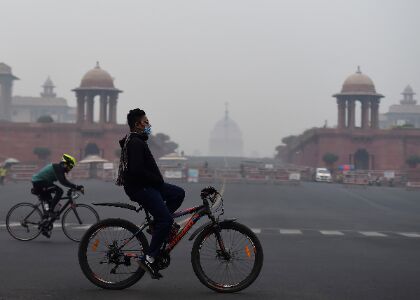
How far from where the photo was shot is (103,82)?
86.6 m

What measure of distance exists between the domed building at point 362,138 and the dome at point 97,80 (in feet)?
81.0

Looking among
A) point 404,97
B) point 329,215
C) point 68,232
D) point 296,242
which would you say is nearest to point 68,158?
point 68,232

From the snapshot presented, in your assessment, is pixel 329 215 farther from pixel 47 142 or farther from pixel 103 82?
→ pixel 103 82

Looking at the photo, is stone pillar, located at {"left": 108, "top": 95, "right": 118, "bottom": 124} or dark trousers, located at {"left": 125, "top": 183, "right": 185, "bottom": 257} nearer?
dark trousers, located at {"left": 125, "top": 183, "right": 185, "bottom": 257}

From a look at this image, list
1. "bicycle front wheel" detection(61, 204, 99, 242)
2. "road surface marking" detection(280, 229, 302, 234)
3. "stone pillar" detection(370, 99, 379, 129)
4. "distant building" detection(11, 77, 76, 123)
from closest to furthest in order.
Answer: "bicycle front wheel" detection(61, 204, 99, 242) → "road surface marking" detection(280, 229, 302, 234) → "stone pillar" detection(370, 99, 379, 129) → "distant building" detection(11, 77, 76, 123)

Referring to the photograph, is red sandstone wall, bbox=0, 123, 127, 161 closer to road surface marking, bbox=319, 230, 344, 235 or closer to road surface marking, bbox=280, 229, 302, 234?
road surface marking, bbox=280, 229, 302, 234

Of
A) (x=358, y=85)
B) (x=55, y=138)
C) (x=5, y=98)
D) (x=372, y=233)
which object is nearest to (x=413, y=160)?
(x=358, y=85)

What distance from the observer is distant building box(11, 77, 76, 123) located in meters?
150

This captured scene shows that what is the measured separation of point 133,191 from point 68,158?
4760 mm

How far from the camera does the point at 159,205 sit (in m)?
7.36

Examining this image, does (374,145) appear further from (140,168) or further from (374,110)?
(140,168)

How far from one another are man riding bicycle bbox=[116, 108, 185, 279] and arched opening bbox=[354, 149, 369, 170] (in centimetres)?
7819

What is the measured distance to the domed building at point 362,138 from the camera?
8062 cm

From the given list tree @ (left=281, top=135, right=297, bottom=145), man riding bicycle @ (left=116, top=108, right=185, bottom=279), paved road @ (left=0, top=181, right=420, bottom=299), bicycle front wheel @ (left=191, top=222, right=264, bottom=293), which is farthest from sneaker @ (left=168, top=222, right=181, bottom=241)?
tree @ (left=281, top=135, right=297, bottom=145)
